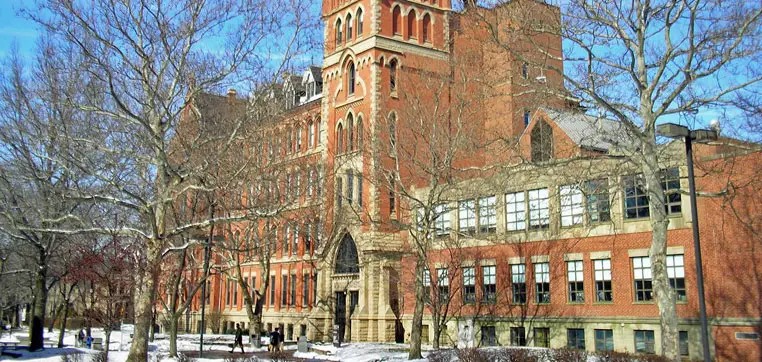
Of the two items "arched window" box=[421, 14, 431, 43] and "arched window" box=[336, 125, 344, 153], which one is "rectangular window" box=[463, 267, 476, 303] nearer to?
"arched window" box=[336, 125, 344, 153]

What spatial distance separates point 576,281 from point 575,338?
100 inches

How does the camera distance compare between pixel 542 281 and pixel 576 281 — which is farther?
pixel 542 281

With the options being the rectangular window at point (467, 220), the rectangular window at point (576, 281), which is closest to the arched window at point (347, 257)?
the rectangular window at point (467, 220)

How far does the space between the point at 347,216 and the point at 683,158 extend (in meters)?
21.6

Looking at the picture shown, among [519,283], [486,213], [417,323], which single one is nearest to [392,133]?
[486,213]

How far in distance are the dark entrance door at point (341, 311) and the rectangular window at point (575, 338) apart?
1727 centimetres

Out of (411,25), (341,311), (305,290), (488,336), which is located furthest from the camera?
(305,290)

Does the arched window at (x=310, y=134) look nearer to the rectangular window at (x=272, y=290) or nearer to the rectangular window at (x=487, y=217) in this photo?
the rectangular window at (x=272, y=290)

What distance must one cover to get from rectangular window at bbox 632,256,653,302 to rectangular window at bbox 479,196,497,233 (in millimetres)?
8275

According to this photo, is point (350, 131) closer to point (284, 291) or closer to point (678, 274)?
point (284, 291)

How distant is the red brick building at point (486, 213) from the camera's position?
26406mm

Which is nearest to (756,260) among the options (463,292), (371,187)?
(463,292)

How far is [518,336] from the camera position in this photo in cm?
3478

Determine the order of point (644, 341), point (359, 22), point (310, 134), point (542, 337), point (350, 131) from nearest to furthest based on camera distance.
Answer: point (644, 341), point (542, 337), point (350, 131), point (359, 22), point (310, 134)
